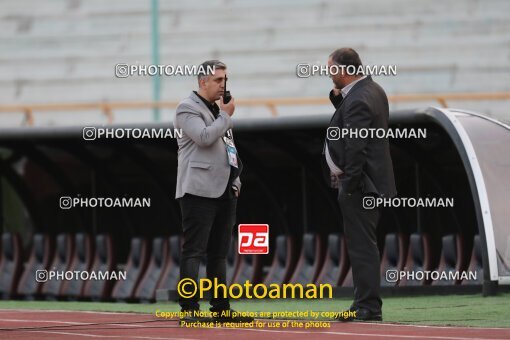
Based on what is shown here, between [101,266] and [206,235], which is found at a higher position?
[101,266]

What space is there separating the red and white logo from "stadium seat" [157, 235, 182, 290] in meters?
4.92

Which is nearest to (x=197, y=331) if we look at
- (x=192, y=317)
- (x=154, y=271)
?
(x=192, y=317)

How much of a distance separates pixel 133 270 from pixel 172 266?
0.63m

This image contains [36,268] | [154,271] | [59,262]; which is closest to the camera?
[154,271]

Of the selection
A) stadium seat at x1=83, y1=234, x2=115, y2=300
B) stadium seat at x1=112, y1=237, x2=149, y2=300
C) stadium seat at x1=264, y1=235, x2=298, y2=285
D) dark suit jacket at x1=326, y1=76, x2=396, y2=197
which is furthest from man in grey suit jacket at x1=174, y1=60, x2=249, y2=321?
stadium seat at x1=83, y1=234, x2=115, y2=300

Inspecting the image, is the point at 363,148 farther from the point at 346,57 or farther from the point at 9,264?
the point at 9,264

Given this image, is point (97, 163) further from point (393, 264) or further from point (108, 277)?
point (393, 264)

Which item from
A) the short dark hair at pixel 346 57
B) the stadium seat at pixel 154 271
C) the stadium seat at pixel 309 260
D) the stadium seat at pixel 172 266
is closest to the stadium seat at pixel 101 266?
the stadium seat at pixel 154 271

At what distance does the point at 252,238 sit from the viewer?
1223 centimetres

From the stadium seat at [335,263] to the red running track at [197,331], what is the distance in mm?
5622

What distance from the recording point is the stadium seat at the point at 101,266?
697 inches

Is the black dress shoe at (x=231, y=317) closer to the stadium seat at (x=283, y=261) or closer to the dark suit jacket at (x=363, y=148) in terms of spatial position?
the dark suit jacket at (x=363, y=148)

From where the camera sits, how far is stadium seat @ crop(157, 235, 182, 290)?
55.8 feet

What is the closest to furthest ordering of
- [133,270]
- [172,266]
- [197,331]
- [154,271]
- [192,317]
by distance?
[197,331]
[192,317]
[172,266]
[154,271]
[133,270]
